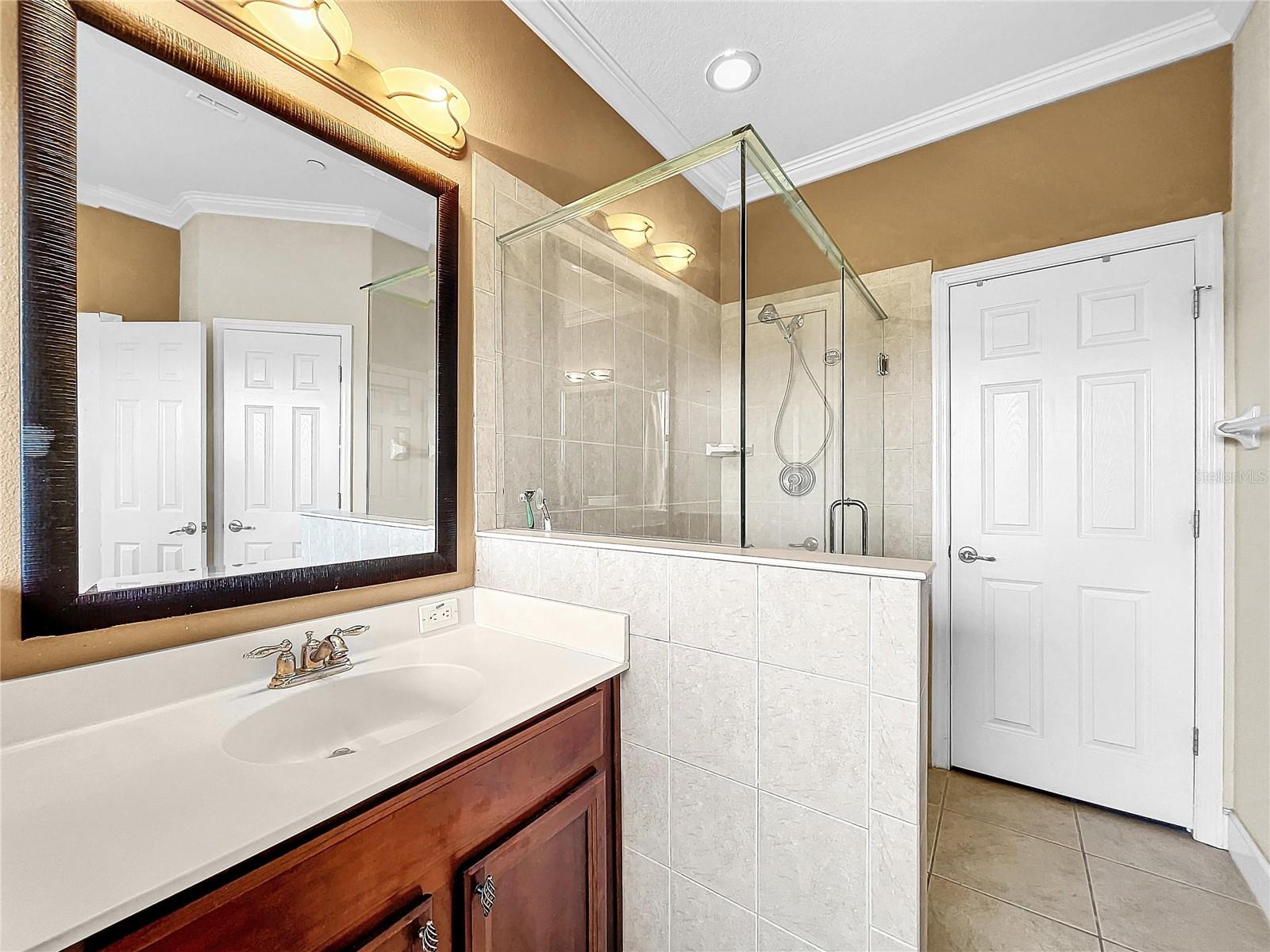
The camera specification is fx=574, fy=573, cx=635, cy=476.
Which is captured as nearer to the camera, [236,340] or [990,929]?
[236,340]

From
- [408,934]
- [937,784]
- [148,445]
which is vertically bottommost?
[937,784]

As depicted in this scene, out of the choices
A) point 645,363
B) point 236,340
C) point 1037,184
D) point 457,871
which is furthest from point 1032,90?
point 457,871

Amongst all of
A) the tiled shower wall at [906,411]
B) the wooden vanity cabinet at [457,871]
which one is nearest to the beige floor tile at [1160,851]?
the tiled shower wall at [906,411]

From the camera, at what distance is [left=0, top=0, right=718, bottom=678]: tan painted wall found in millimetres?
914

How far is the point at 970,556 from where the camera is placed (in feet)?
7.83

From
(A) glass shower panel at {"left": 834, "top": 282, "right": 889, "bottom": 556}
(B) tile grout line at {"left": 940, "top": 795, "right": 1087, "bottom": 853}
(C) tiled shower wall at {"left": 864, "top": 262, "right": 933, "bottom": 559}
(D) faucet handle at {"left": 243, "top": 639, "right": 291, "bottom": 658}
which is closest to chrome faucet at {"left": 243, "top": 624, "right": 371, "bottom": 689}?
(D) faucet handle at {"left": 243, "top": 639, "right": 291, "bottom": 658}

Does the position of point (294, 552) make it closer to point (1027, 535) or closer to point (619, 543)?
point (619, 543)

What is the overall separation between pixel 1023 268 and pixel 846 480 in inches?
45.1

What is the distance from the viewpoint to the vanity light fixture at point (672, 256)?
178 centimetres

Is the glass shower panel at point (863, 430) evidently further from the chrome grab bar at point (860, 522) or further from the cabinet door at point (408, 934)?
the cabinet door at point (408, 934)

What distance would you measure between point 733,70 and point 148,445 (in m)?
2.24

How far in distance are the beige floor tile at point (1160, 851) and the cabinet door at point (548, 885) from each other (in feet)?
5.73

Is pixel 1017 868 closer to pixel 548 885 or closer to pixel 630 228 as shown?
pixel 548 885

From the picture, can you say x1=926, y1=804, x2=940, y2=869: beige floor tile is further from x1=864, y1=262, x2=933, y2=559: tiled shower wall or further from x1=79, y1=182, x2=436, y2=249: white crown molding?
x1=79, y1=182, x2=436, y2=249: white crown molding
